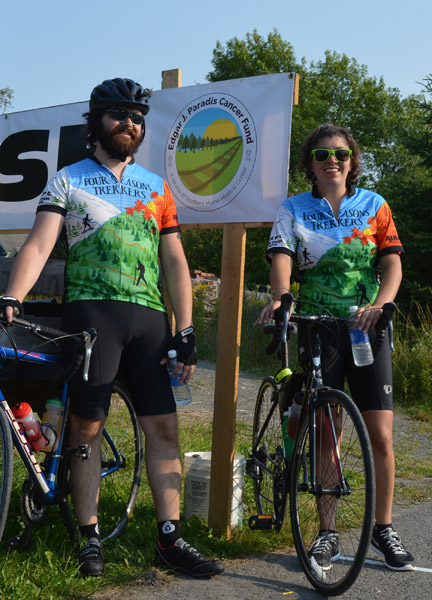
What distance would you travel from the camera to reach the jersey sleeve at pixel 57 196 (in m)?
3.54

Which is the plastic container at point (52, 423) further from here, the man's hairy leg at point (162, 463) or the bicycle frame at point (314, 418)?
the bicycle frame at point (314, 418)

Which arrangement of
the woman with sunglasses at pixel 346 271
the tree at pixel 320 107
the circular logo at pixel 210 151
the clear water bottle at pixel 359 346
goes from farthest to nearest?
the tree at pixel 320 107
the circular logo at pixel 210 151
the woman with sunglasses at pixel 346 271
the clear water bottle at pixel 359 346

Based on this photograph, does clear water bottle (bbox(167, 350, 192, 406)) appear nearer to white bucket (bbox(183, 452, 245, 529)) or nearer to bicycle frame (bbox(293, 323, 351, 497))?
bicycle frame (bbox(293, 323, 351, 497))

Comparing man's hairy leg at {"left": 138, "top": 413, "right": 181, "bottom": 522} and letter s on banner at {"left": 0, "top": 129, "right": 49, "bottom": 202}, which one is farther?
letter s on banner at {"left": 0, "top": 129, "right": 49, "bottom": 202}

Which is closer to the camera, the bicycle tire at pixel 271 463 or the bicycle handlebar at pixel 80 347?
the bicycle handlebar at pixel 80 347

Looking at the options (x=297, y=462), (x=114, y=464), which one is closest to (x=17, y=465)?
(x=114, y=464)

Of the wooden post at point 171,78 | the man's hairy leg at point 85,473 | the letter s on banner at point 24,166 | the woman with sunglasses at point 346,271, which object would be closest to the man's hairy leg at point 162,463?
the man's hairy leg at point 85,473

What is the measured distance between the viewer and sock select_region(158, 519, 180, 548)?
144 inches

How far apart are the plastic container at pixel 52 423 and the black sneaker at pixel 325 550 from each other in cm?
136

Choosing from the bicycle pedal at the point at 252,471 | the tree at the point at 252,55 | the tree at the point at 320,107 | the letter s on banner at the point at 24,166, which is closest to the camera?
the bicycle pedal at the point at 252,471

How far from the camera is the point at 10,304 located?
3.17 meters

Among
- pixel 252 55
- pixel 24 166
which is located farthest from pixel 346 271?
pixel 252 55

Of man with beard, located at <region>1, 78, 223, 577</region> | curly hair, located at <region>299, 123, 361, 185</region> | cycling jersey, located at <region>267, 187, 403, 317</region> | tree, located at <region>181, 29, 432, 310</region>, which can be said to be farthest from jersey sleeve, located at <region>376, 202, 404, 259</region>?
tree, located at <region>181, 29, 432, 310</region>

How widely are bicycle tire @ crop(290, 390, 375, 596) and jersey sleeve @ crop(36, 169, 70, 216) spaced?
1.55 meters
